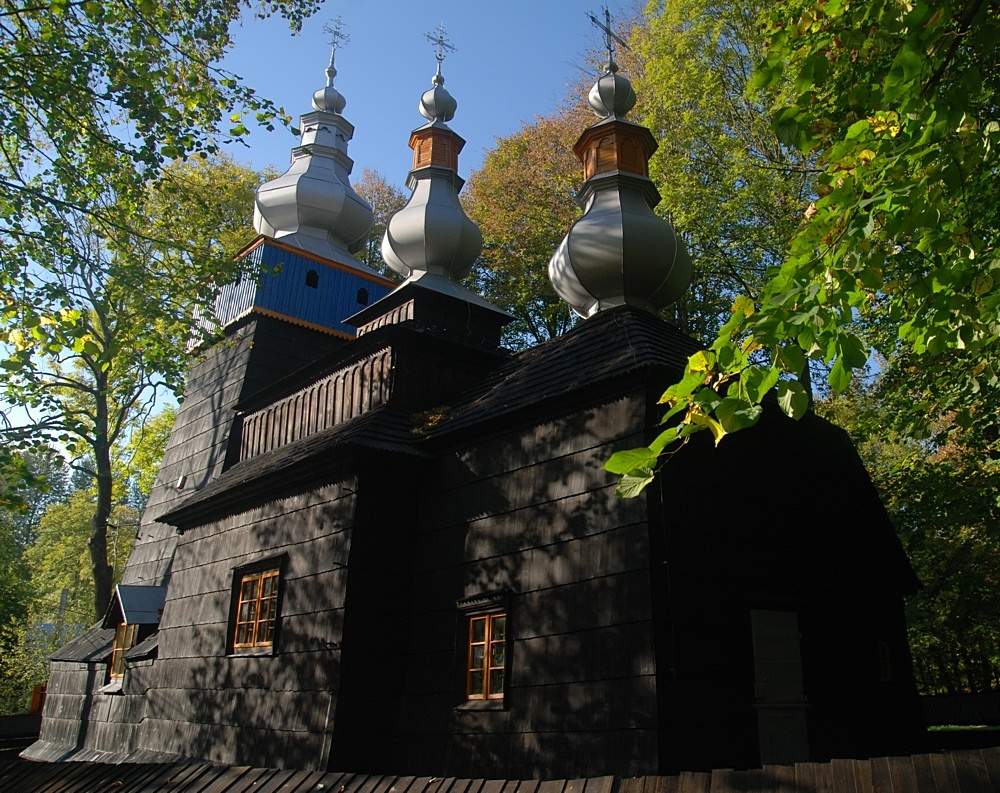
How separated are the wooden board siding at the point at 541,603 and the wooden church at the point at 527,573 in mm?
28

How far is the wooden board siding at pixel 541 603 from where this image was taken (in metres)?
7.59

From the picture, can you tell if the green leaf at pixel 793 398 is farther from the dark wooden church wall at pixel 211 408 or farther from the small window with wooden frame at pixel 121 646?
the small window with wooden frame at pixel 121 646

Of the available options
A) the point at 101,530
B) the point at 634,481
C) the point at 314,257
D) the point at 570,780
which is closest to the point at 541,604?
the point at 570,780

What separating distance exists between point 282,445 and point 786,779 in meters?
10.5

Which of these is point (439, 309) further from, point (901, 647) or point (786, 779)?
point (786, 779)

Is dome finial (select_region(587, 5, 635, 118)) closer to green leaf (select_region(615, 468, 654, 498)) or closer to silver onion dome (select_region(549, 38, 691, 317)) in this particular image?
silver onion dome (select_region(549, 38, 691, 317))

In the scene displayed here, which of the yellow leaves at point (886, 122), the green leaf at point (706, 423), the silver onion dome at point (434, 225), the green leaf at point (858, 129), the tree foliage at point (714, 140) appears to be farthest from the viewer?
the tree foliage at point (714, 140)

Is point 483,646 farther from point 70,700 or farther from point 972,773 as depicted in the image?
point 70,700

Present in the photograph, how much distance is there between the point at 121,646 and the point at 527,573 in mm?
9518

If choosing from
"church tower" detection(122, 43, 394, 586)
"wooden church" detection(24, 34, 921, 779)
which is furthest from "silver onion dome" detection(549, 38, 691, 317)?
"church tower" detection(122, 43, 394, 586)

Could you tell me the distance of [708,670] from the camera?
7816mm

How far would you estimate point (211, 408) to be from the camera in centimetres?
1650

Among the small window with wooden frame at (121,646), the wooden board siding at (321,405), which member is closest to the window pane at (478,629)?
the wooden board siding at (321,405)

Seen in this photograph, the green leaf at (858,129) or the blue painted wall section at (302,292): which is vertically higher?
the blue painted wall section at (302,292)
